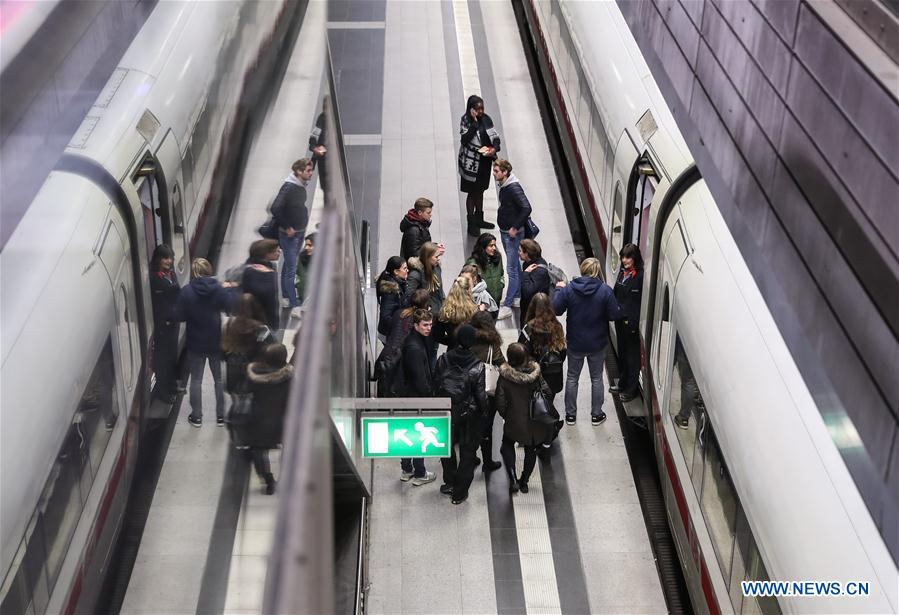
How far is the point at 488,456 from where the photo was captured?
29.0 ft

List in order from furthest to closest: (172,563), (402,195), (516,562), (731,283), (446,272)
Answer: (402,195), (446,272), (516,562), (731,283), (172,563)

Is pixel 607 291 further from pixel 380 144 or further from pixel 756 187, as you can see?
pixel 380 144

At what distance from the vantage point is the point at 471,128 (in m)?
12.6

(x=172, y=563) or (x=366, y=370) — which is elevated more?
(x=366, y=370)

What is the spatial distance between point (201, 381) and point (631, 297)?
25.2 ft

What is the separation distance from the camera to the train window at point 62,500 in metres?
1.37

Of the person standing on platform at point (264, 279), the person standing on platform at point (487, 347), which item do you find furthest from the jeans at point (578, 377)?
the person standing on platform at point (264, 279)

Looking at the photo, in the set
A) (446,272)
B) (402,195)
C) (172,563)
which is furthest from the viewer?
(402,195)

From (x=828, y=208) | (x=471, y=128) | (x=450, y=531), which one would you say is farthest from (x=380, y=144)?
(x=828, y=208)

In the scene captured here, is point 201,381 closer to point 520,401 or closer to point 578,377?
point 520,401

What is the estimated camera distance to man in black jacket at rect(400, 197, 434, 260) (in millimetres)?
10367

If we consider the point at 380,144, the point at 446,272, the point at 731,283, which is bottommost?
the point at 731,283

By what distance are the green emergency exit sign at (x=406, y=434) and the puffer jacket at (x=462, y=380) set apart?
2.61 ft

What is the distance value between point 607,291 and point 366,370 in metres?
2.00
